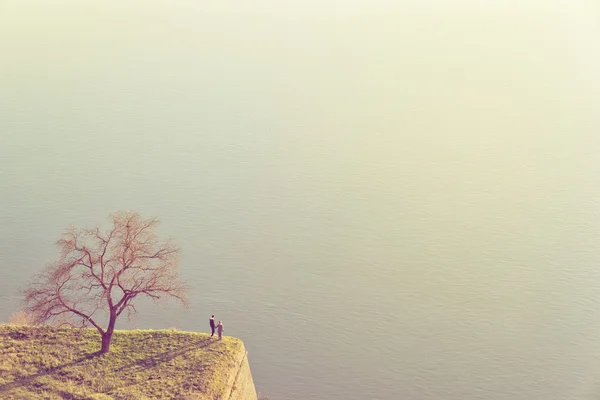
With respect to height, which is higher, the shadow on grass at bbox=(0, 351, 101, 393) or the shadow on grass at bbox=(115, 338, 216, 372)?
the shadow on grass at bbox=(115, 338, 216, 372)

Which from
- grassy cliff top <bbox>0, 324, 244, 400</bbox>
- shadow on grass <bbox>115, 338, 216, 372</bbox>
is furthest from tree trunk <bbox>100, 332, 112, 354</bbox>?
shadow on grass <bbox>115, 338, 216, 372</bbox>

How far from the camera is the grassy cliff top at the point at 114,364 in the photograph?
2539cm

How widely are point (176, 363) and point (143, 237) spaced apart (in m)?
4.51

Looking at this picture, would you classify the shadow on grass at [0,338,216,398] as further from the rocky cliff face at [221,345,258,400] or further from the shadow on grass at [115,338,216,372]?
the rocky cliff face at [221,345,258,400]

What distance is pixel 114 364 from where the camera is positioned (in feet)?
88.3

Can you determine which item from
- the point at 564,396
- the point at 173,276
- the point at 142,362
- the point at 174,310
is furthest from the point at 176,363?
the point at 564,396

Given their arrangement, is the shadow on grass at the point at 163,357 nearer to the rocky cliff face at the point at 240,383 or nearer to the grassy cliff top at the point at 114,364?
the grassy cliff top at the point at 114,364

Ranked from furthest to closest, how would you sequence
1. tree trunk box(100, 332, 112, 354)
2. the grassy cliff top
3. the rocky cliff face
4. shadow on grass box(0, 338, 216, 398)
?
tree trunk box(100, 332, 112, 354)
the rocky cliff face
shadow on grass box(0, 338, 216, 398)
the grassy cliff top

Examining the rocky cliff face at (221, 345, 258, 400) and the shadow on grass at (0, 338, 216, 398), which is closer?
the shadow on grass at (0, 338, 216, 398)

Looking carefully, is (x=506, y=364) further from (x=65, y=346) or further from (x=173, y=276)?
(x=65, y=346)

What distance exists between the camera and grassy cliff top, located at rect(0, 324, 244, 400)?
25391mm

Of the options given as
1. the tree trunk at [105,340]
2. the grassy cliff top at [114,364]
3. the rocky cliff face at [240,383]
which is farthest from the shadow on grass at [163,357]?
the rocky cliff face at [240,383]

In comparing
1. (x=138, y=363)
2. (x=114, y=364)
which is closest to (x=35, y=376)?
(x=114, y=364)

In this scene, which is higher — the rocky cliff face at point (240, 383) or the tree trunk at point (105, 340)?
the tree trunk at point (105, 340)
